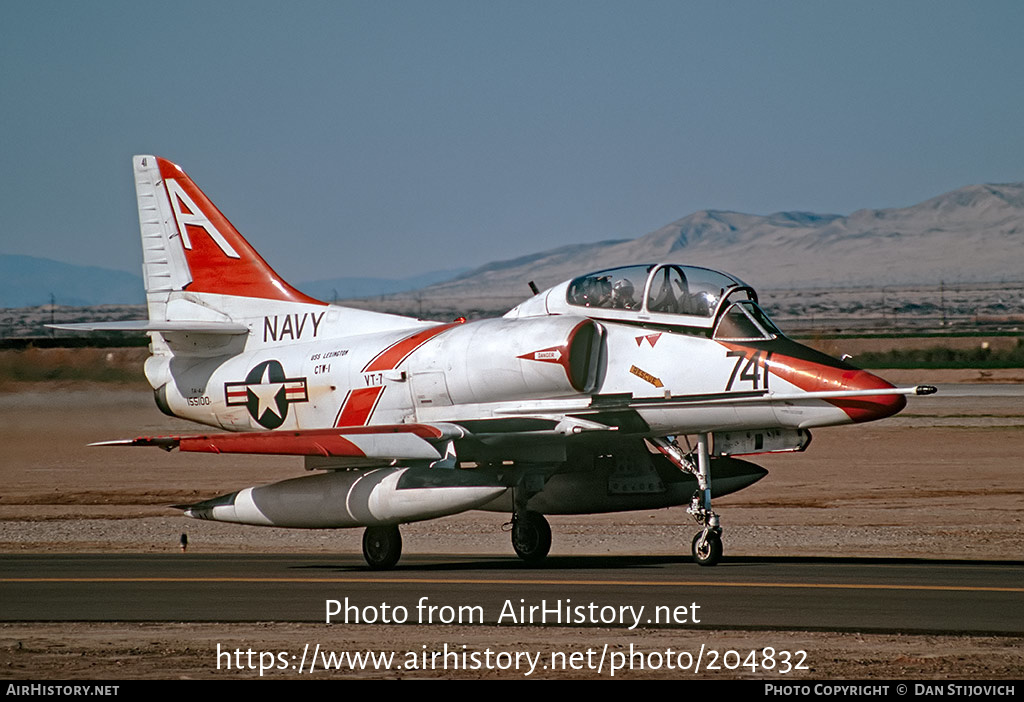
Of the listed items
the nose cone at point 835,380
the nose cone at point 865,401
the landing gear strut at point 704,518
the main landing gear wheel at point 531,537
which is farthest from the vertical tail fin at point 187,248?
the nose cone at point 865,401

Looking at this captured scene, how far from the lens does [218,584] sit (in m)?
14.8

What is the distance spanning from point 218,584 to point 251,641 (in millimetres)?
4310

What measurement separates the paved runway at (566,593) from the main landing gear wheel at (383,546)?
0.58 ft

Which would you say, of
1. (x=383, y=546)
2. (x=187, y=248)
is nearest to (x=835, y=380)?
(x=383, y=546)

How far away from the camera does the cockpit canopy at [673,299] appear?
15312 millimetres

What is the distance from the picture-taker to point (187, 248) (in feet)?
66.8

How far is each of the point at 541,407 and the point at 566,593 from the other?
3443 mm

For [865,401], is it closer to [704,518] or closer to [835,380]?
[835,380]

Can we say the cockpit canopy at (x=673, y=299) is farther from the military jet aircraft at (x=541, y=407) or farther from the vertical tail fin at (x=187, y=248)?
the vertical tail fin at (x=187, y=248)

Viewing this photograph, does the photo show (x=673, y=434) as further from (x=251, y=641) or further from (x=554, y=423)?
(x=251, y=641)

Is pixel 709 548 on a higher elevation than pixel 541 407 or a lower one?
lower

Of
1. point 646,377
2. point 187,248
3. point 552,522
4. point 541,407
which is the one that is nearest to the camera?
point 646,377

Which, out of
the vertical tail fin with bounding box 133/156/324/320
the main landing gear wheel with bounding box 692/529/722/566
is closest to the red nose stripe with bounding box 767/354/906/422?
the main landing gear wheel with bounding box 692/529/722/566

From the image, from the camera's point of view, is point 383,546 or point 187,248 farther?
point 187,248
